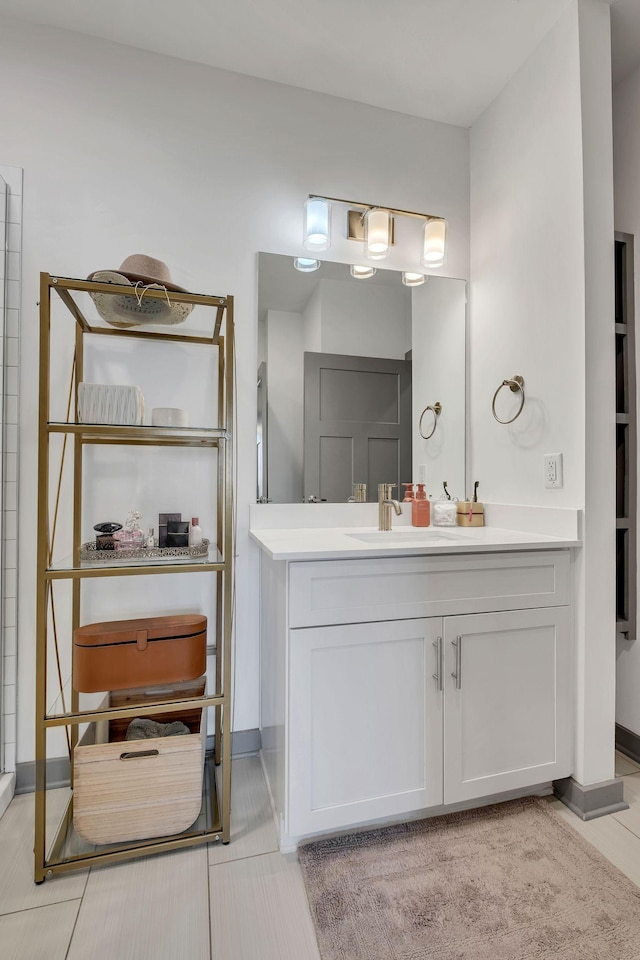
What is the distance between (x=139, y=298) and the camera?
1354 mm

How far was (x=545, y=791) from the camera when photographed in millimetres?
1637

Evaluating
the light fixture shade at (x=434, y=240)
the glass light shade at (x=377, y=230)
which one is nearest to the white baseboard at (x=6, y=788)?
the glass light shade at (x=377, y=230)

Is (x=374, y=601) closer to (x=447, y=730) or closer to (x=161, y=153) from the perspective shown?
(x=447, y=730)

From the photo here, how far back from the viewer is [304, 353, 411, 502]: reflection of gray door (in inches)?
77.7

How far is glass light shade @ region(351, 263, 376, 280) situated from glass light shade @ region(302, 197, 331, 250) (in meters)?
0.17

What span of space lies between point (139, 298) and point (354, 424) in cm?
99

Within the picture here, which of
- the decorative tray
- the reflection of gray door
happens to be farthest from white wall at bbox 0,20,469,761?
the decorative tray

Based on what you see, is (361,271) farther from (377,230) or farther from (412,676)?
(412,676)

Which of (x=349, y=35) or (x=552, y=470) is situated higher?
(x=349, y=35)

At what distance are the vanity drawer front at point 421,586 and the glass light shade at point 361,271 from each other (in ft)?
4.19

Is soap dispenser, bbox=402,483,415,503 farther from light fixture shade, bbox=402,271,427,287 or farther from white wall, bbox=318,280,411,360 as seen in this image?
light fixture shade, bbox=402,271,427,287

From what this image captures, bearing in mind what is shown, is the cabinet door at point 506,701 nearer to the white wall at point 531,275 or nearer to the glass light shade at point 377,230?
the white wall at point 531,275

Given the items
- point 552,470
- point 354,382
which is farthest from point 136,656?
point 552,470

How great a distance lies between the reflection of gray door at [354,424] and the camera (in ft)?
6.48
